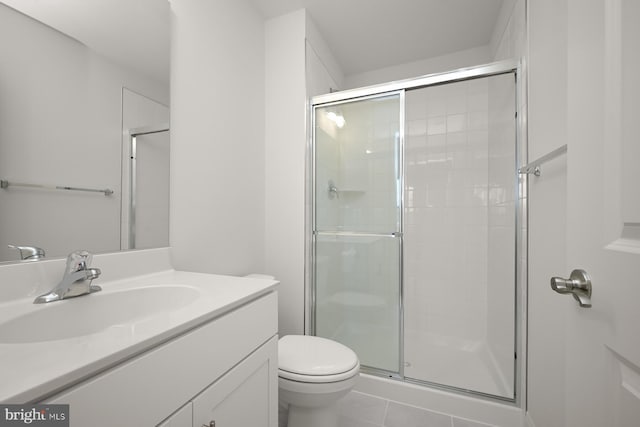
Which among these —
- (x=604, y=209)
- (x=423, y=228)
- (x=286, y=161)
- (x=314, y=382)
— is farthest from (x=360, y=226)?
(x=604, y=209)

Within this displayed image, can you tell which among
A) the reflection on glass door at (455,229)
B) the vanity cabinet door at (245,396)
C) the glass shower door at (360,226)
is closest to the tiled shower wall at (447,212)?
the reflection on glass door at (455,229)

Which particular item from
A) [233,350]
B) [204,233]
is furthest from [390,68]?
[233,350]

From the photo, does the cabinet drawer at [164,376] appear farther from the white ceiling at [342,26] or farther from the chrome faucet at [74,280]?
Answer: the white ceiling at [342,26]

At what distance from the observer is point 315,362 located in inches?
45.7

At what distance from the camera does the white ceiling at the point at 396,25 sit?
1.73 meters

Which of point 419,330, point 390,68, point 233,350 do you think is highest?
point 390,68

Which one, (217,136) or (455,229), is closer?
(217,136)

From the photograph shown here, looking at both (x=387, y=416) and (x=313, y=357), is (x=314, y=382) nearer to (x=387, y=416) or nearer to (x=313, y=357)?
(x=313, y=357)

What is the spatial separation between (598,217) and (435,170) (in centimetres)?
194

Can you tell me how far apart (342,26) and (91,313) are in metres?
2.22

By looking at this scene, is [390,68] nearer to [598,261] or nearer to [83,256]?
[598,261]

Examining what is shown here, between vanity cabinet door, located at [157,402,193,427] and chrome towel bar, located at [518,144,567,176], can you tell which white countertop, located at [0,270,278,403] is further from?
chrome towel bar, located at [518,144,567,176]

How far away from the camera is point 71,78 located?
88cm

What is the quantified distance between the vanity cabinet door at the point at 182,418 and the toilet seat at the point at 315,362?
1.92 ft
